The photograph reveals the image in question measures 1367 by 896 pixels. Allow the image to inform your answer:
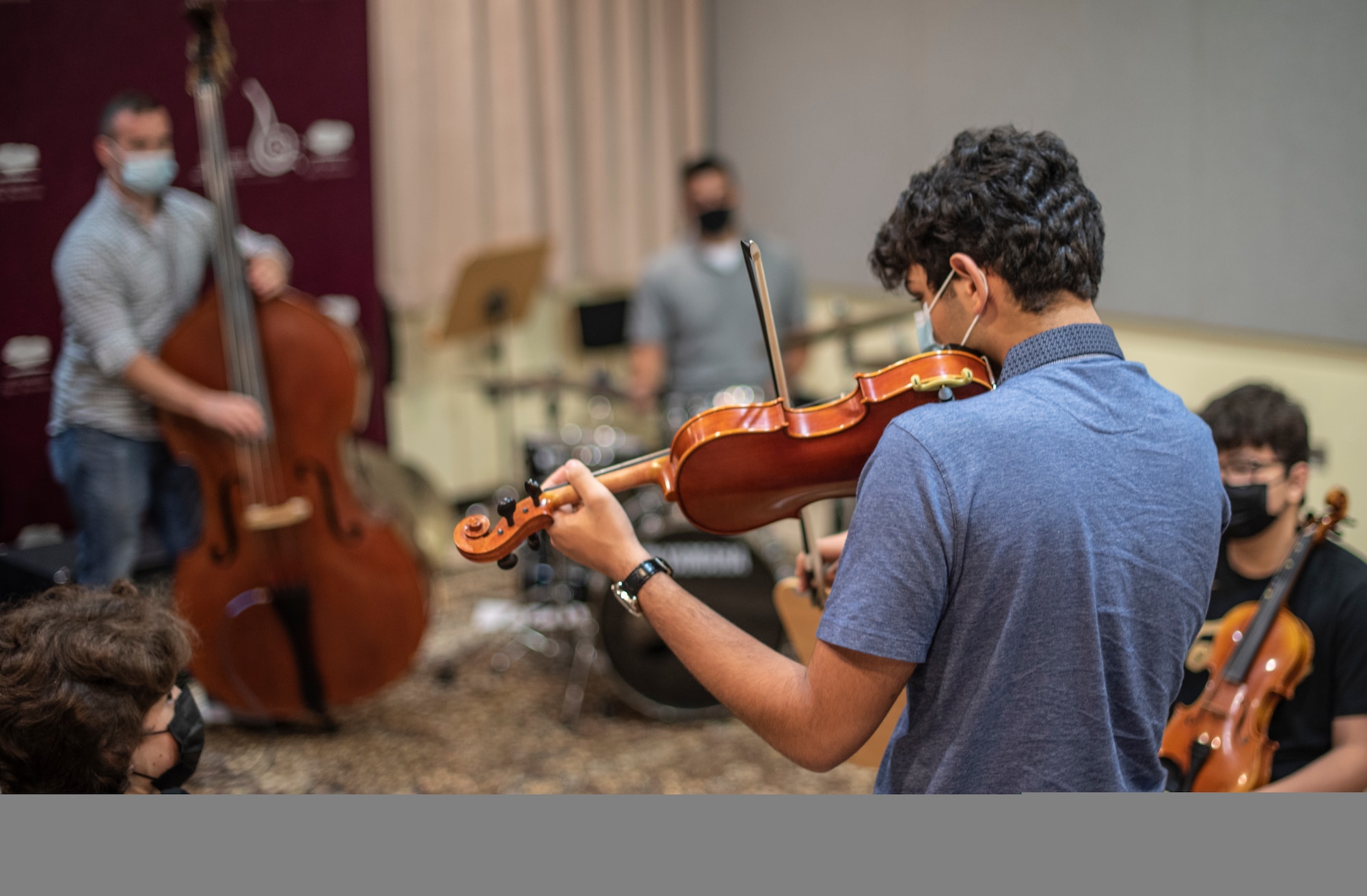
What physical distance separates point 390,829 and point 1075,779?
665 mm

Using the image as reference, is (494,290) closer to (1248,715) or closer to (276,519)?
(276,519)

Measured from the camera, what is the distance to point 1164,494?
115cm

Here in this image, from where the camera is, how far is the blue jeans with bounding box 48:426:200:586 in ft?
10.4

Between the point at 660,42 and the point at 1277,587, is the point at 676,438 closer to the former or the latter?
the point at 1277,587

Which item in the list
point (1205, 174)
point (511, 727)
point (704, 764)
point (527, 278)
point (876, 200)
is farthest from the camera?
point (527, 278)

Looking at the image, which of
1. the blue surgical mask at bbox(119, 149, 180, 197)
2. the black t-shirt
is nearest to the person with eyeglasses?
the black t-shirt

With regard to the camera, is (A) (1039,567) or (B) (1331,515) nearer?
(A) (1039,567)

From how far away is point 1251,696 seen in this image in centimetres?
191

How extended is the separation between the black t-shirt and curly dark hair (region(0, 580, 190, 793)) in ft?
5.00

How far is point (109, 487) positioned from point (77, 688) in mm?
2070

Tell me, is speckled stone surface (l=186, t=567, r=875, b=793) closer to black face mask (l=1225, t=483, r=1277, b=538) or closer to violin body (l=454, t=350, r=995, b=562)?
black face mask (l=1225, t=483, r=1277, b=538)

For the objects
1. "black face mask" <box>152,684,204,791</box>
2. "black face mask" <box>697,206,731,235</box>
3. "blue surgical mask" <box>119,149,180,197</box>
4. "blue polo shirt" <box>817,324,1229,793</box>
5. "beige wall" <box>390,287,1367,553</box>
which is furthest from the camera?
"black face mask" <box>697,206,731,235</box>

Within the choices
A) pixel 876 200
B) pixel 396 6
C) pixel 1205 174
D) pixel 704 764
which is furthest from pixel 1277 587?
pixel 396 6

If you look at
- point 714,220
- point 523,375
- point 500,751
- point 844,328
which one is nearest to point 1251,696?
point 844,328
